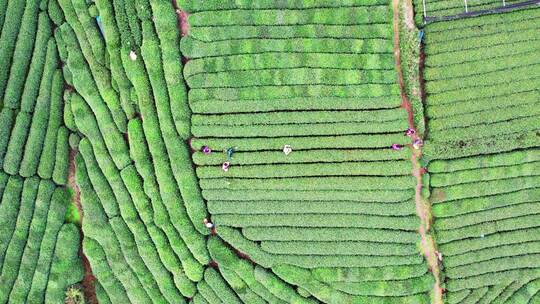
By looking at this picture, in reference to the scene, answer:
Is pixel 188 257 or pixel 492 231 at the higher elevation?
pixel 492 231

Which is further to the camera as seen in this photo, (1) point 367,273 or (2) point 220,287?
(2) point 220,287

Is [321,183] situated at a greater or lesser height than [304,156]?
lesser

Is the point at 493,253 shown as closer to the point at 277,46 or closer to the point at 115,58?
the point at 277,46

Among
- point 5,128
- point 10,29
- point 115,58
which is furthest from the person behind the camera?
point 5,128

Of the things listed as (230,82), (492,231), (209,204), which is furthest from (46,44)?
(492,231)

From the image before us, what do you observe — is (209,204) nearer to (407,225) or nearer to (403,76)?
(407,225)

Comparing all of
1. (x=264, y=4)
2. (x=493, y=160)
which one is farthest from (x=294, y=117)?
(x=493, y=160)
